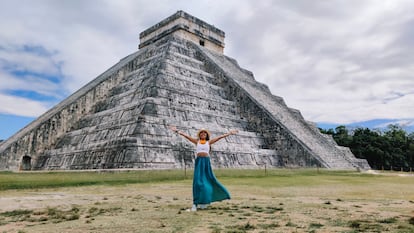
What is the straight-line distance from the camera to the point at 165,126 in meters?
15.8

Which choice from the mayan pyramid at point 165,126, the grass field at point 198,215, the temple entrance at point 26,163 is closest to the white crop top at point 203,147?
the grass field at point 198,215

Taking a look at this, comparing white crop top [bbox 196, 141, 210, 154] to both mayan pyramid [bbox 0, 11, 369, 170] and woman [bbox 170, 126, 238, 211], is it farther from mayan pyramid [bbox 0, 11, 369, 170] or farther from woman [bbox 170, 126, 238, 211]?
mayan pyramid [bbox 0, 11, 369, 170]

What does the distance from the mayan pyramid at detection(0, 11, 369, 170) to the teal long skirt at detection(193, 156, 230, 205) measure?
8.02 meters

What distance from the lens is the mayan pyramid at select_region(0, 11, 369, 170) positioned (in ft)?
49.2

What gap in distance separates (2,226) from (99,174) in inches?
302

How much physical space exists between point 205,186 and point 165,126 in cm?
1030

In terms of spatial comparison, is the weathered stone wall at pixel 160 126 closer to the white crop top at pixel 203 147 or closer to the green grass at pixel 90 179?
the green grass at pixel 90 179

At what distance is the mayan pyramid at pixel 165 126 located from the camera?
14992 millimetres

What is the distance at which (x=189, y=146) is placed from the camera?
16.0 meters

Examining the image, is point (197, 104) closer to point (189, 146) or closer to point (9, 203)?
point (189, 146)

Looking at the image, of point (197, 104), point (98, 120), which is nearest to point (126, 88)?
point (98, 120)

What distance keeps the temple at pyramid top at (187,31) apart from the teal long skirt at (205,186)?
21462 mm

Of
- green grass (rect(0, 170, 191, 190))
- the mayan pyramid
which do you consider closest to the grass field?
green grass (rect(0, 170, 191, 190))

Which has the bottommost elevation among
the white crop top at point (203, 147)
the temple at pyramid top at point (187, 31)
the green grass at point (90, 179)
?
the green grass at point (90, 179)
